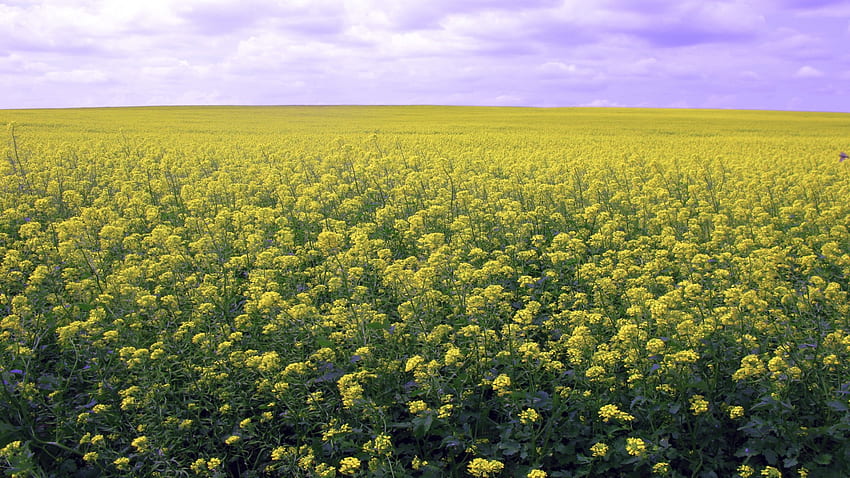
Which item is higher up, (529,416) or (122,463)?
(529,416)

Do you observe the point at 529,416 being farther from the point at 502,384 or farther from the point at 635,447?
the point at 635,447

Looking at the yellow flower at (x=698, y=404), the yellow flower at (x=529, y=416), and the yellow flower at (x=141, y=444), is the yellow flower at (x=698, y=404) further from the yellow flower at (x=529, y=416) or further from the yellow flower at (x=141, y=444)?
the yellow flower at (x=141, y=444)

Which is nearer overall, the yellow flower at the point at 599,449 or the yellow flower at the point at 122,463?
the yellow flower at the point at 599,449

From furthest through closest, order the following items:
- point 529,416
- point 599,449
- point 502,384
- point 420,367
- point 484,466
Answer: point 420,367
point 502,384
point 529,416
point 599,449
point 484,466

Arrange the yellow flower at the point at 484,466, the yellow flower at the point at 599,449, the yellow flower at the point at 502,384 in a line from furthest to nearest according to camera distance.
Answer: the yellow flower at the point at 502,384 → the yellow flower at the point at 599,449 → the yellow flower at the point at 484,466

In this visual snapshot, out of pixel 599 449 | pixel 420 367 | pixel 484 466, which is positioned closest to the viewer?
pixel 484 466

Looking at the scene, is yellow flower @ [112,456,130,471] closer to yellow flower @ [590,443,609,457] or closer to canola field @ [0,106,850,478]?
canola field @ [0,106,850,478]

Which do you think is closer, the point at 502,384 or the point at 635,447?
the point at 635,447

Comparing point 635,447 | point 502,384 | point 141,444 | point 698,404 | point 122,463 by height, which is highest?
point 502,384

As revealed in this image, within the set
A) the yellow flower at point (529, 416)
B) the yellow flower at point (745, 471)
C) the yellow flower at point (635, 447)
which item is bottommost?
the yellow flower at point (745, 471)

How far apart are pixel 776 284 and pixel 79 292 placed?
680 cm

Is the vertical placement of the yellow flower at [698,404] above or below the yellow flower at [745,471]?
above

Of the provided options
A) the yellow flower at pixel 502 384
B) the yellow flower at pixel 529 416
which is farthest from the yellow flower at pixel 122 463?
the yellow flower at pixel 529 416

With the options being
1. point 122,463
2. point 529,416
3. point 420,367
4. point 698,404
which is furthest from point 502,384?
point 122,463
